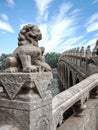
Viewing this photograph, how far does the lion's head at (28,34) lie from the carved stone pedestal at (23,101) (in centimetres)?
62

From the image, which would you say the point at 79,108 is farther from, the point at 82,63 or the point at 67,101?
the point at 82,63

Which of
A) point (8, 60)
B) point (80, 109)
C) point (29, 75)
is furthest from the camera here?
point (80, 109)

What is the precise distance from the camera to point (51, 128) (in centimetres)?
254

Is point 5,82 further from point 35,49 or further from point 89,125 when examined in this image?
point 89,125

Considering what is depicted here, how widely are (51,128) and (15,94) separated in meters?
0.68

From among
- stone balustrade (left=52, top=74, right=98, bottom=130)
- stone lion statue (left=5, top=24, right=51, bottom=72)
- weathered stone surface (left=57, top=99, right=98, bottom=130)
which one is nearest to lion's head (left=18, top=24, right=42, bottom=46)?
stone lion statue (left=5, top=24, right=51, bottom=72)

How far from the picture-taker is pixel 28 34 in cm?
274

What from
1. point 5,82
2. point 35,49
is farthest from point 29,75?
point 35,49

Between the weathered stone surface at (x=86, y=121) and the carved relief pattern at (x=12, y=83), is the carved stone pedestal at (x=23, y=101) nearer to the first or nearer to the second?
the carved relief pattern at (x=12, y=83)

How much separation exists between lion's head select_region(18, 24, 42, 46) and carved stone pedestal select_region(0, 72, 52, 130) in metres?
0.62

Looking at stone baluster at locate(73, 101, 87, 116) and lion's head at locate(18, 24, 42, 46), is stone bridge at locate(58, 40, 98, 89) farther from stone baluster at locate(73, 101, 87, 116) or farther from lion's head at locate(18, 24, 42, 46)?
lion's head at locate(18, 24, 42, 46)

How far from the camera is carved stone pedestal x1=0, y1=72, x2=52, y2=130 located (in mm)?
2137

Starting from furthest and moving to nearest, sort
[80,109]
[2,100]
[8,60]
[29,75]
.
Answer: [80,109] → [8,60] → [2,100] → [29,75]

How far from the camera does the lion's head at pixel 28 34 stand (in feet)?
8.96
